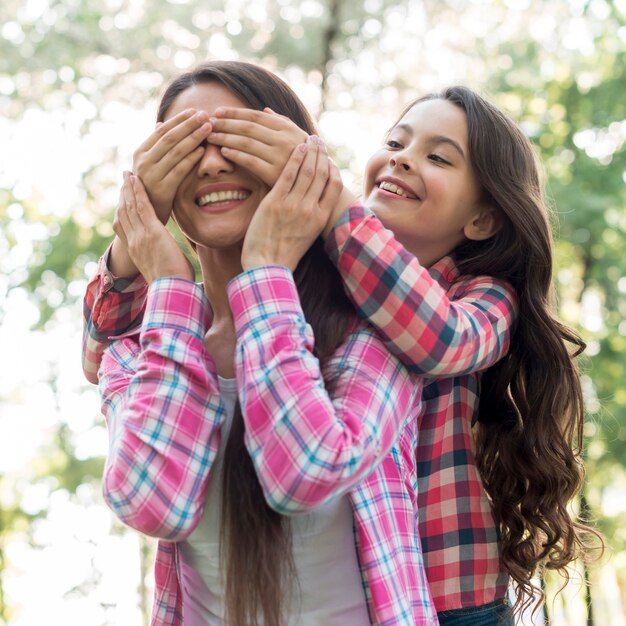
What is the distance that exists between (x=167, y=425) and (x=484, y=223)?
1.07m

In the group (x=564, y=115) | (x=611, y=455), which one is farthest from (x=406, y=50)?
(x=611, y=455)

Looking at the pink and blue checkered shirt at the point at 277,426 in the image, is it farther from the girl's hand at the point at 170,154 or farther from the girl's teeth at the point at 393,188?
the girl's teeth at the point at 393,188

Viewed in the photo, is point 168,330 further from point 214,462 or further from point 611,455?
point 611,455

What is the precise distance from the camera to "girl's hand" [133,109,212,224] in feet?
6.23

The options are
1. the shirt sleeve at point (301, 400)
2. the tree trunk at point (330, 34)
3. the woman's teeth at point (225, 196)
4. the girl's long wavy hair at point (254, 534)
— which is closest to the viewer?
the shirt sleeve at point (301, 400)

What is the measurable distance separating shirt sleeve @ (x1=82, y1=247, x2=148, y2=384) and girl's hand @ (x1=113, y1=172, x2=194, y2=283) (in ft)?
0.53

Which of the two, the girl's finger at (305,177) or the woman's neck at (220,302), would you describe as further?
the woman's neck at (220,302)

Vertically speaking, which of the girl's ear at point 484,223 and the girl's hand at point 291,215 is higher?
the girl's ear at point 484,223

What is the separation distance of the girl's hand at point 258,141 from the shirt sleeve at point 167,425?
278mm

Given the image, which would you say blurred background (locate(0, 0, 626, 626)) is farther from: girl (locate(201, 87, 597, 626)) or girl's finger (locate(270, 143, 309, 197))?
girl's finger (locate(270, 143, 309, 197))

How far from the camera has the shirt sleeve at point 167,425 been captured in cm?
170

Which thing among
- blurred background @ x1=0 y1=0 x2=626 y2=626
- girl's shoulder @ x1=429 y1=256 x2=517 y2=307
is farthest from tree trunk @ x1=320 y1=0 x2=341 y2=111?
girl's shoulder @ x1=429 y1=256 x2=517 y2=307

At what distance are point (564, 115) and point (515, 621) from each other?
10.5 m

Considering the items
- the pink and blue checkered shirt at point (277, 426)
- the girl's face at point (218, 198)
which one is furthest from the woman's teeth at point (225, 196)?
the pink and blue checkered shirt at point (277, 426)
